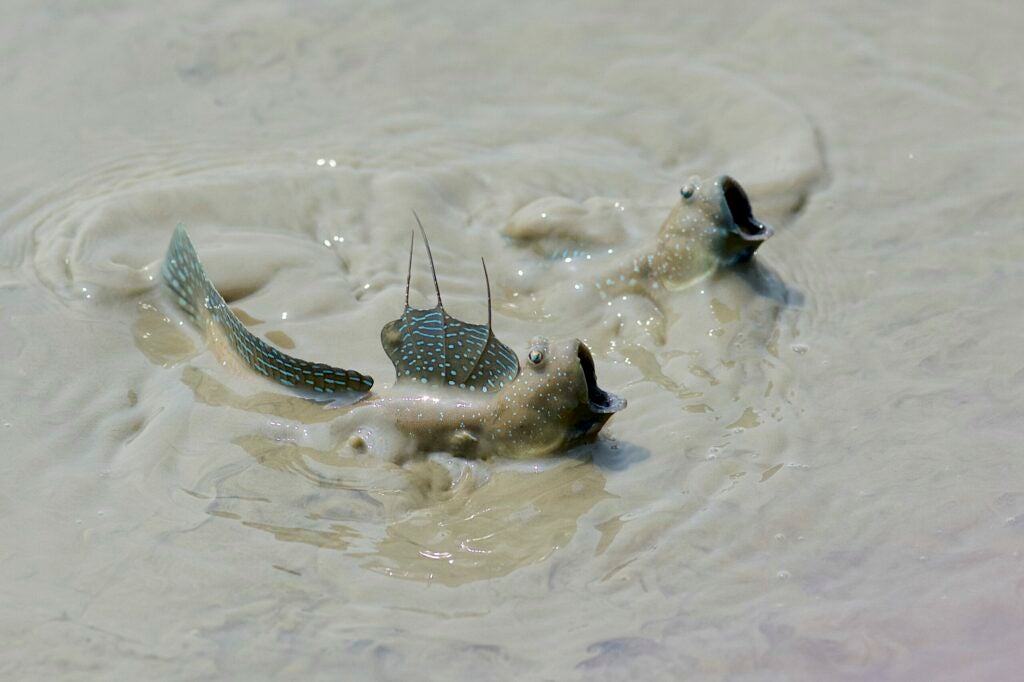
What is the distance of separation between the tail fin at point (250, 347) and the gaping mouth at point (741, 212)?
1512 millimetres

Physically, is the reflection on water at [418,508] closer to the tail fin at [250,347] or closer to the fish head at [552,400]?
the fish head at [552,400]

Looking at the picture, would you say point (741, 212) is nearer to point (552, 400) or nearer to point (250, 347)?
point (552, 400)

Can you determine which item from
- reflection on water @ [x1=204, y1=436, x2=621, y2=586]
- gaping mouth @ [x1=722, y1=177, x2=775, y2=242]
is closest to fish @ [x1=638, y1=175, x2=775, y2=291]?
gaping mouth @ [x1=722, y1=177, x2=775, y2=242]

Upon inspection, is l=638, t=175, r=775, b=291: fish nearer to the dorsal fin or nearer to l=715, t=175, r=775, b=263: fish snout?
l=715, t=175, r=775, b=263: fish snout

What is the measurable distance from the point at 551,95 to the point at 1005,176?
6.42 feet

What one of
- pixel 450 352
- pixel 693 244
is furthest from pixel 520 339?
pixel 693 244

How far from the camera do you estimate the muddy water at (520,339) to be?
3021 millimetres

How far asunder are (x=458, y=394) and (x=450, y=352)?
13 centimetres

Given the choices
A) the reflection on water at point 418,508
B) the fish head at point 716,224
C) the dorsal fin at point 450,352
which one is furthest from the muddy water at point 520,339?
the dorsal fin at point 450,352

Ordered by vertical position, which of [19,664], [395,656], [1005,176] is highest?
[19,664]

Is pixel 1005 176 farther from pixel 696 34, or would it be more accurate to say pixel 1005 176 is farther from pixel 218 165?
pixel 218 165

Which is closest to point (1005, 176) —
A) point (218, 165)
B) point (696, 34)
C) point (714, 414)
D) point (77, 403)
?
point (696, 34)

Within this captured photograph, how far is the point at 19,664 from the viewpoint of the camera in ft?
9.36

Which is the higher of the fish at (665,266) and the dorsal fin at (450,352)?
the dorsal fin at (450,352)
